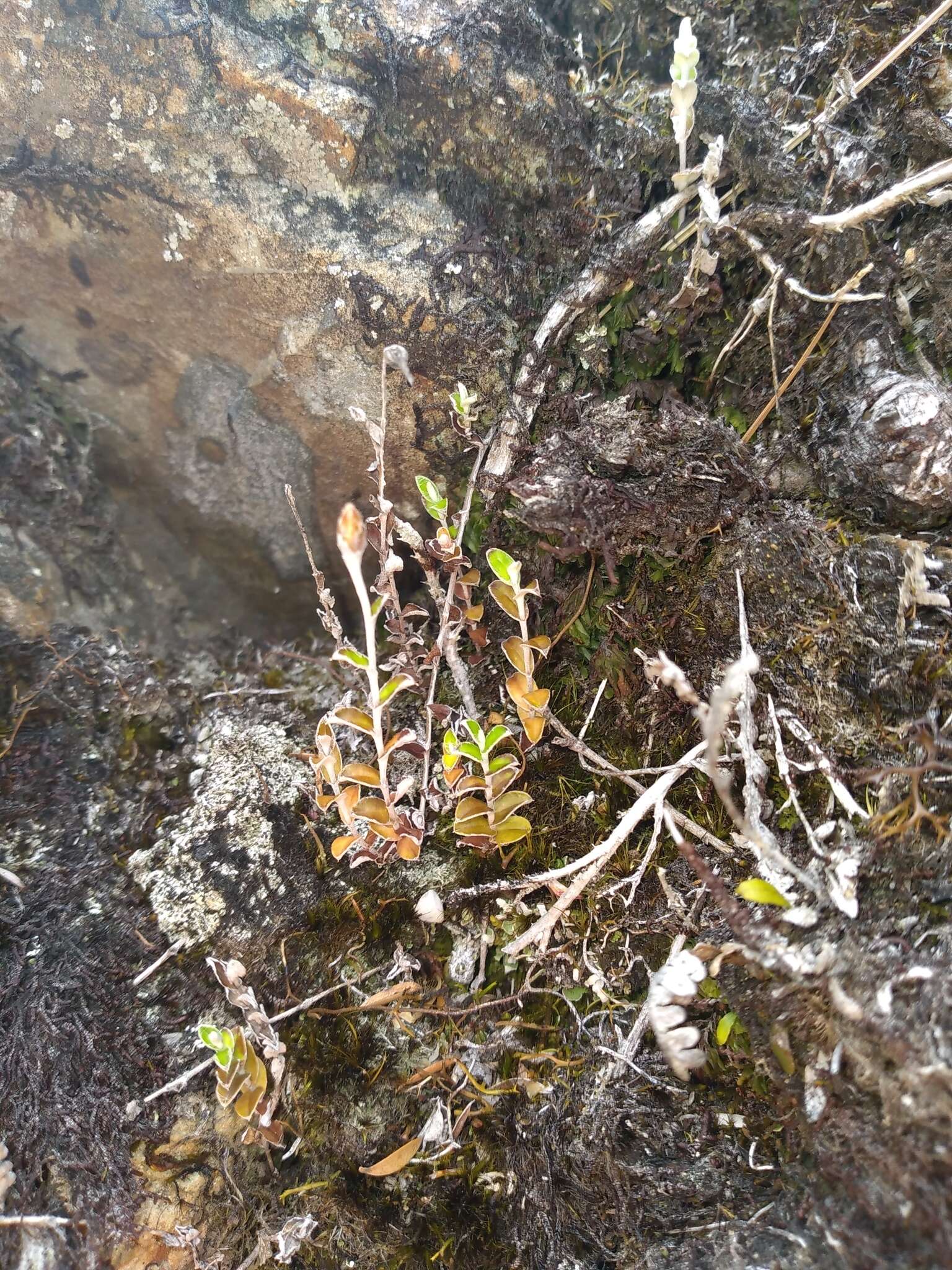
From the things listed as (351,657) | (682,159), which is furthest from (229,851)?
(682,159)

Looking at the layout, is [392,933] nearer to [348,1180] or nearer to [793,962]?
[348,1180]

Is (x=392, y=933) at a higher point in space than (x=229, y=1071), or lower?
higher

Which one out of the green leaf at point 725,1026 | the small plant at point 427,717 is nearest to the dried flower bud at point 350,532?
the small plant at point 427,717

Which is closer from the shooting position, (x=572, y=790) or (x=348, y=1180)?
(x=348, y=1180)

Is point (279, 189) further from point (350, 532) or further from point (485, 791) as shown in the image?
point (485, 791)

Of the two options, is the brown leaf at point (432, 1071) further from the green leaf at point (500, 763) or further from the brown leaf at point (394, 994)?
the green leaf at point (500, 763)

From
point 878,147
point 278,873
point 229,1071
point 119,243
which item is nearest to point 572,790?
point 278,873

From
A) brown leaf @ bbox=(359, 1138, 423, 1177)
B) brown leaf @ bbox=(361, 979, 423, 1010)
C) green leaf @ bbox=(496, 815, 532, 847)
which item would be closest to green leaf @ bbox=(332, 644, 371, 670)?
green leaf @ bbox=(496, 815, 532, 847)

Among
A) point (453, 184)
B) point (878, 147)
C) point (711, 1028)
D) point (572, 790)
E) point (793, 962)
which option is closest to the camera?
point (793, 962)
